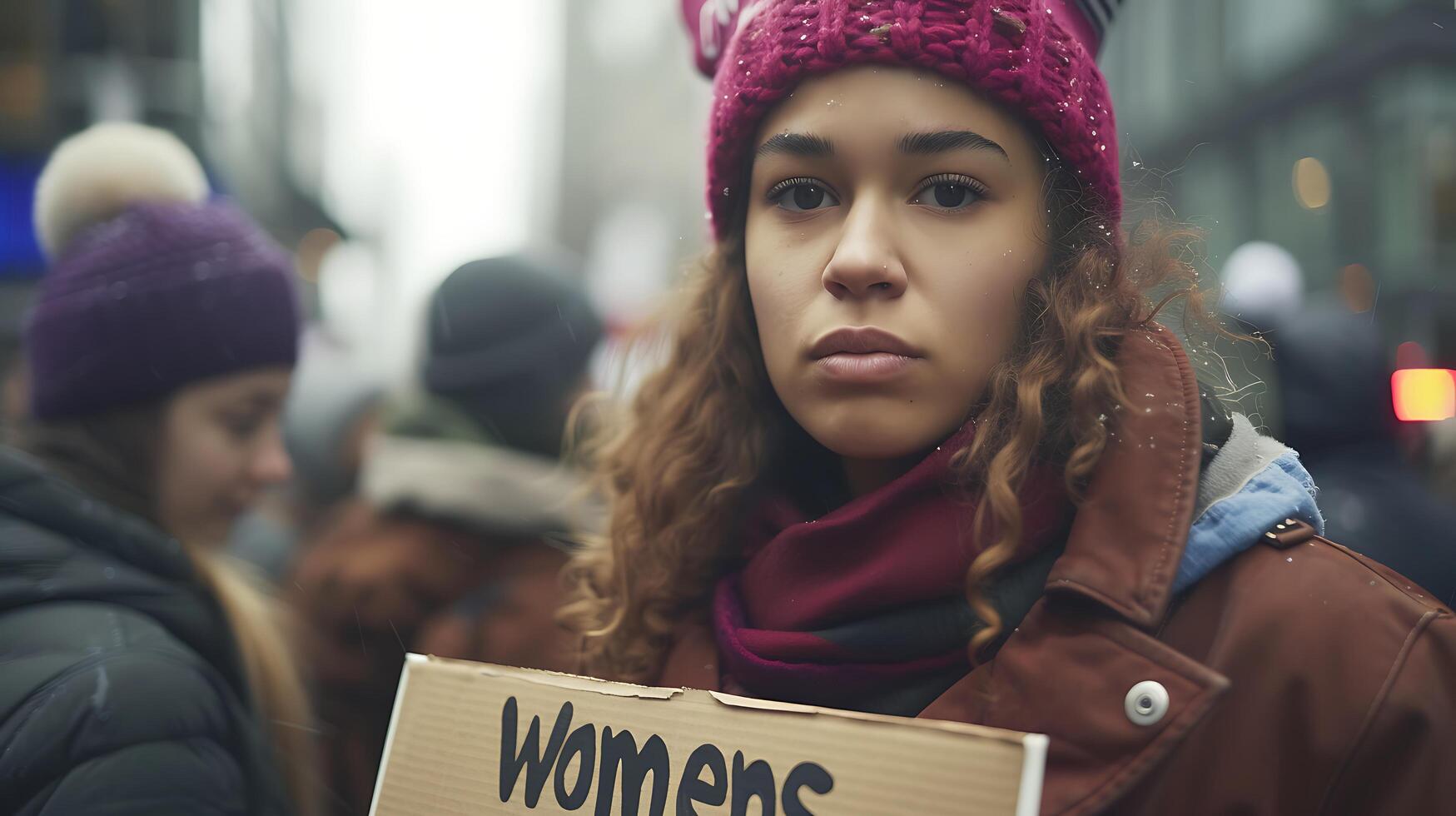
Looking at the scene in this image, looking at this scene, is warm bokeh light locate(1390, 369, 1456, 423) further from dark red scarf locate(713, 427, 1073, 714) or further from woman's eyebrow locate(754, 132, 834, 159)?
woman's eyebrow locate(754, 132, 834, 159)

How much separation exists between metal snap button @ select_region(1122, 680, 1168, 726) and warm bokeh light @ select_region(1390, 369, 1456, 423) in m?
0.67

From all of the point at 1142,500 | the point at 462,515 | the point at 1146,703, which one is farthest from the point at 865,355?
the point at 462,515

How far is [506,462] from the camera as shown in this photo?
2.77 metres

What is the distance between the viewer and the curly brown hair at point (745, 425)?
1.17m

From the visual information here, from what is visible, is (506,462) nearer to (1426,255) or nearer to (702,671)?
(702,671)

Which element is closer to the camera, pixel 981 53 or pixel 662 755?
pixel 662 755

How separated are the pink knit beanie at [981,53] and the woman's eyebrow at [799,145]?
6 centimetres

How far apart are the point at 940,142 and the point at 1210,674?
2.13ft

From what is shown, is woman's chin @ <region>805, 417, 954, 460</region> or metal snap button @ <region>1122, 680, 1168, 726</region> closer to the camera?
metal snap button @ <region>1122, 680, 1168, 726</region>

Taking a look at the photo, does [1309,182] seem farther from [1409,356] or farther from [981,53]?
[981,53]

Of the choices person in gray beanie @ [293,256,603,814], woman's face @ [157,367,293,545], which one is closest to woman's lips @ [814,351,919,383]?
person in gray beanie @ [293,256,603,814]

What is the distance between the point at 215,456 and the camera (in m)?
1.94

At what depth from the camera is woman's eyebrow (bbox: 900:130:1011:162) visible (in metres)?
1.18

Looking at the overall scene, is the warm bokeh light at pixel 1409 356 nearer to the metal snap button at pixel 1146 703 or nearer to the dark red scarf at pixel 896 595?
the dark red scarf at pixel 896 595
